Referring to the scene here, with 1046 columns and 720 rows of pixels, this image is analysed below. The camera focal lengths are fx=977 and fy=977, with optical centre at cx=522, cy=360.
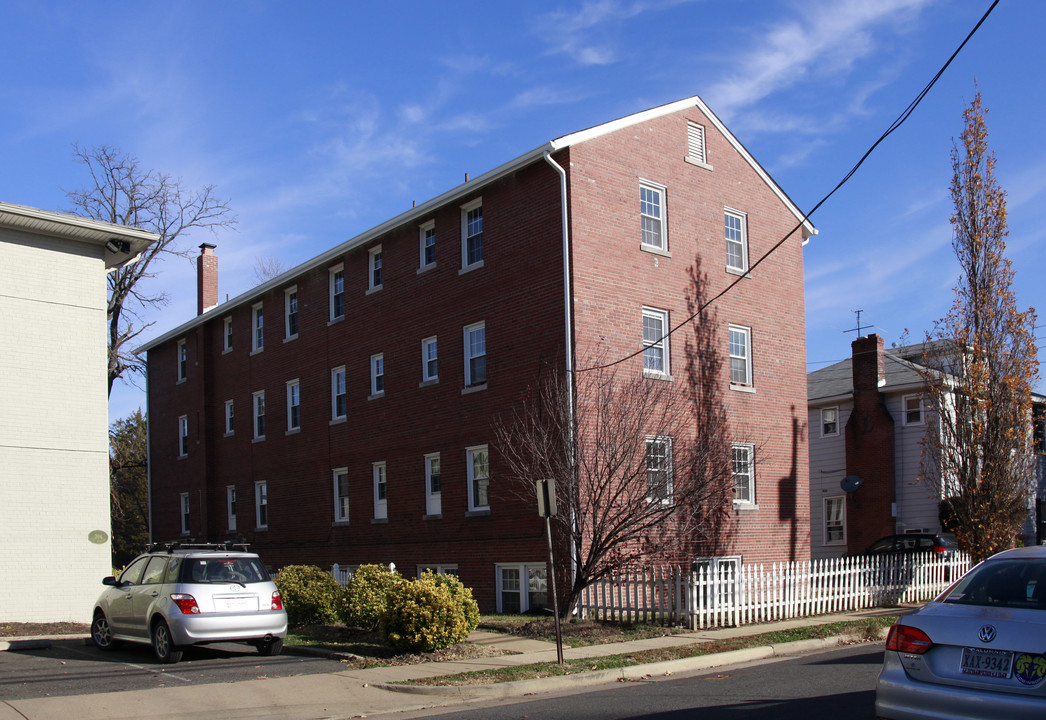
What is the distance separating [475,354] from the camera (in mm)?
23219

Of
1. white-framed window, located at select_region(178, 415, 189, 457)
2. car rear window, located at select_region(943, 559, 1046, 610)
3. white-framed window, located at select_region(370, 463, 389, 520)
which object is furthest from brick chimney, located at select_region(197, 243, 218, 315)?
car rear window, located at select_region(943, 559, 1046, 610)

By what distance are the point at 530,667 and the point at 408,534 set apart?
12857 mm

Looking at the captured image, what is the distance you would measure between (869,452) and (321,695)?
87.0 feet

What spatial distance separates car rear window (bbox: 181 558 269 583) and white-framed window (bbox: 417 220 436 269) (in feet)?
39.9

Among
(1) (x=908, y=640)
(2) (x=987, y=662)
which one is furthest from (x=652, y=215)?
(2) (x=987, y=662)

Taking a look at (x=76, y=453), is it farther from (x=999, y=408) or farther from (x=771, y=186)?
(x=999, y=408)

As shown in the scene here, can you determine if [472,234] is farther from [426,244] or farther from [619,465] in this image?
[619,465]

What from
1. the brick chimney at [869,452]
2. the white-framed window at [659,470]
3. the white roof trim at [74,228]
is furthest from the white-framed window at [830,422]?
the white roof trim at [74,228]

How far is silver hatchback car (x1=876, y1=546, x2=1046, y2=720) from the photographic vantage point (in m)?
6.09

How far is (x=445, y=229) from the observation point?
80.0ft

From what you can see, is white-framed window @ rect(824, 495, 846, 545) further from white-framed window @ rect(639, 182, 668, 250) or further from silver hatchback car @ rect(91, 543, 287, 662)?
silver hatchback car @ rect(91, 543, 287, 662)

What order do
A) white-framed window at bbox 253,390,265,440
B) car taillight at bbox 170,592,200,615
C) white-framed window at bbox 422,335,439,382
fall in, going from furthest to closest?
white-framed window at bbox 253,390,265,440 < white-framed window at bbox 422,335,439,382 < car taillight at bbox 170,592,200,615

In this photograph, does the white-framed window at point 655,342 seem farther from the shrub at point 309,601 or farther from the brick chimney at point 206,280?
the brick chimney at point 206,280

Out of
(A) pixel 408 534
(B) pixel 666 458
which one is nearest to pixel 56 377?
(A) pixel 408 534
